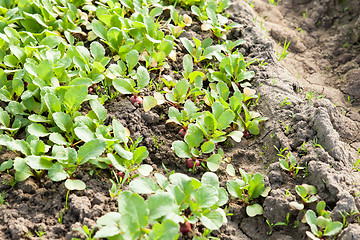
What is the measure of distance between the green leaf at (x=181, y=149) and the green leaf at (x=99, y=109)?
519 millimetres

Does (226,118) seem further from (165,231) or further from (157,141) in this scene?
(165,231)

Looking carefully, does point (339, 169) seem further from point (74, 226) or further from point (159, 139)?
point (74, 226)

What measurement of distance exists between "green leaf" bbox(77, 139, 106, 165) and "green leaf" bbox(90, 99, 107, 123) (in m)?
0.31

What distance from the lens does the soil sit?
2117 millimetres

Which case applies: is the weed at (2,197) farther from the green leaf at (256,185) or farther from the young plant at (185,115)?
the green leaf at (256,185)

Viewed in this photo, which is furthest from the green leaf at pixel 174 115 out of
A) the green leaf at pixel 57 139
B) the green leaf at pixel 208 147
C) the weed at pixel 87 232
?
the weed at pixel 87 232

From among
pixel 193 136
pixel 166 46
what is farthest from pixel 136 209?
pixel 166 46

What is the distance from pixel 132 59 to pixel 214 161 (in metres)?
1.02

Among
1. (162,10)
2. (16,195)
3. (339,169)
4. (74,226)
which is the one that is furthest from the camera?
(162,10)

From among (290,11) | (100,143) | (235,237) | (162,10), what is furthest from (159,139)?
(290,11)

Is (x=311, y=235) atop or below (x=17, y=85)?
atop

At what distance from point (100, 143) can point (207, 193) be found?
2.32 ft

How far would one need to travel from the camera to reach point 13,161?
2.28 metres

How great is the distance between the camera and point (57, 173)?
2137 mm
